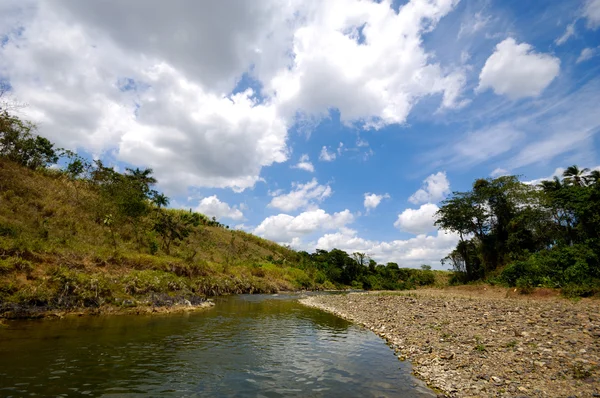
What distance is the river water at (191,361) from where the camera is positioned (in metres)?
10.3

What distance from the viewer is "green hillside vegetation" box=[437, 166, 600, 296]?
106 ft

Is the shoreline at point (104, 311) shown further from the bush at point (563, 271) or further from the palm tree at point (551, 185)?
the palm tree at point (551, 185)

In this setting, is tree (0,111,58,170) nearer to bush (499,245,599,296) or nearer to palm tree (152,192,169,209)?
palm tree (152,192,169,209)

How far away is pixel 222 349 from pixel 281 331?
20.7 feet

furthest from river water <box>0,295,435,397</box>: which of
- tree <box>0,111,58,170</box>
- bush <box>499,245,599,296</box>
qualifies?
tree <box>0,111,58,170</box>

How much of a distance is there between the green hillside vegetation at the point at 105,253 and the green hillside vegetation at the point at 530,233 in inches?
948

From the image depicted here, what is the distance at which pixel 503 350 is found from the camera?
521 inches

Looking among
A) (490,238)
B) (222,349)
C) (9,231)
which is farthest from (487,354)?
(490,238)

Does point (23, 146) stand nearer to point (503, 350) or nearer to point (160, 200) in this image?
point (160, 200)

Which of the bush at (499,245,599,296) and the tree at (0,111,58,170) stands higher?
the tree at (0,111,58,170)

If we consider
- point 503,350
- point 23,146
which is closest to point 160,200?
point 23,146

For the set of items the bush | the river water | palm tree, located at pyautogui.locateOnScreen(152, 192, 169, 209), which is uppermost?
palm tree, located at pyautogui.locateOnScreen(152, 192, 169, 209)

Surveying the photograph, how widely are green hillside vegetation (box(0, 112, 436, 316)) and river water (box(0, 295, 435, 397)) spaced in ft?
12.6

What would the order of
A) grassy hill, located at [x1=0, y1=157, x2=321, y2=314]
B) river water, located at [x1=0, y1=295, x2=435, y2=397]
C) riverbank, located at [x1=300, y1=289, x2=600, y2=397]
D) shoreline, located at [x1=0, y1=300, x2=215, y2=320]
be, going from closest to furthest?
riverbank, located at [x1=300, y1=289, x2=600, y2=397] → river water, located at [x1=0, y1=295, x2=435, y2=397] → shoreline, located at [x1=0, y1=300, x2=215, y2=320] → grassy hill, located at [x1=0, y1=157, x2=321, y2=314]
